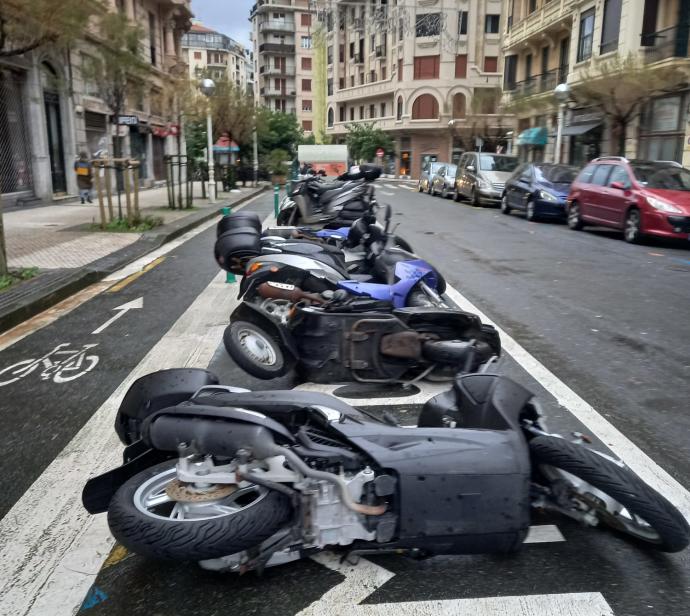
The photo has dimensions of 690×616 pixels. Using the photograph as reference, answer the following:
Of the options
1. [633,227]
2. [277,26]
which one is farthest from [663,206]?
[277,26]

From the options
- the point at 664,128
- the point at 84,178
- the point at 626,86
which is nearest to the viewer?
the point at 84,178

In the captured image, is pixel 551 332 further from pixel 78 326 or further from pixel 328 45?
pixel 328 45

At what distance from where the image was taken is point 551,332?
6547 millimetres

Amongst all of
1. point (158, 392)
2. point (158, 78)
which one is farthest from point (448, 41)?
point (158, 392)

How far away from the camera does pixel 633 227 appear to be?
13.7 m

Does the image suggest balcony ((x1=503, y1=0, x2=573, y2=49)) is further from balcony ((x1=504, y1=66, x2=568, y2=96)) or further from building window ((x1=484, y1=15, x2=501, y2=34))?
building window ((x1=484, y1=15, x2=501, y2=34))

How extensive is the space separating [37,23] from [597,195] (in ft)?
37.9

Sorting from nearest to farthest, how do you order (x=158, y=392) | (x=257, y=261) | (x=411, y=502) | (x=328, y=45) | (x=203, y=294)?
(x=411, y=502) → (x=158, y=392) → (x=257, y=261) → (x=203, y=294) → (x=328, y=45)

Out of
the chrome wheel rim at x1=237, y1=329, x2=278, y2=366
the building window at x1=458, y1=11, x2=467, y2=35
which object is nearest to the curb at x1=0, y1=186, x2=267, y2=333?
the chrome wheel rim at x1=237, y1=329, x2=278, y2=366

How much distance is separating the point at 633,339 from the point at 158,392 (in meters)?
4.79

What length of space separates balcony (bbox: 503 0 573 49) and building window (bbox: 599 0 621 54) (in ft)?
12.7

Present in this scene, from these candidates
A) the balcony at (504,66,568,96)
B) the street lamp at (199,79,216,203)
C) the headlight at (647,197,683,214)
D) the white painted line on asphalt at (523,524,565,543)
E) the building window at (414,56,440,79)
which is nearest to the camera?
the white painted line on asphalt at (523,524,565,543)

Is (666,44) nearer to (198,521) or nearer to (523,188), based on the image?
(523,188)

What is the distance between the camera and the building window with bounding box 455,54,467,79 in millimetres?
62062
